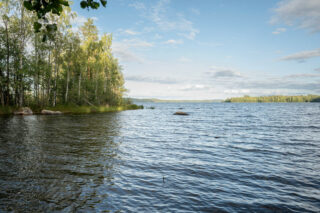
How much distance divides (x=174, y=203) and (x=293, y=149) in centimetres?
1218

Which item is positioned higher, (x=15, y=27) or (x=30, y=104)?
(x=15, y=27)

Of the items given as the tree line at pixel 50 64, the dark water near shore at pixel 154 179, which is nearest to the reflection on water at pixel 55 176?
the dark water near shore at pixel 154 179

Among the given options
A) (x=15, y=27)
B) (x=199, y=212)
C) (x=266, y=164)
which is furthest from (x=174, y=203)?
(x=15, y=27)

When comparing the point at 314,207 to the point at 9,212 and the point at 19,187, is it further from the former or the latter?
the point at 19,187

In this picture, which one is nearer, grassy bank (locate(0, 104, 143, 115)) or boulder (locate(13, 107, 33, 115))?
grassy bank (locate(0, 104, 143, 115))

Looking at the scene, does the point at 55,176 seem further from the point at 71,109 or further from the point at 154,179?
the point at 71,109

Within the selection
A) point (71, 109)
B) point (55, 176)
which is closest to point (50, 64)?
point (71, 109)

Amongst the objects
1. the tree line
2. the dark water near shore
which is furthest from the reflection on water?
the tree line

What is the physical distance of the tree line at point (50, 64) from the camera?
36.8 meters

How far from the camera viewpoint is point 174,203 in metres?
6.02

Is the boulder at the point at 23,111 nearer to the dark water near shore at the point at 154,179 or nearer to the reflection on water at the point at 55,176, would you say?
the reflection on water at the point at 55,176

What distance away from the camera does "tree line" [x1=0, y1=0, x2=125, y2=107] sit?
36.8m

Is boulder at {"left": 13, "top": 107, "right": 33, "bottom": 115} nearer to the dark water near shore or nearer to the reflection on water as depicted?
the reflection on water

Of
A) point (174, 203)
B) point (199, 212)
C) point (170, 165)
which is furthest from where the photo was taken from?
point (170, 165)
